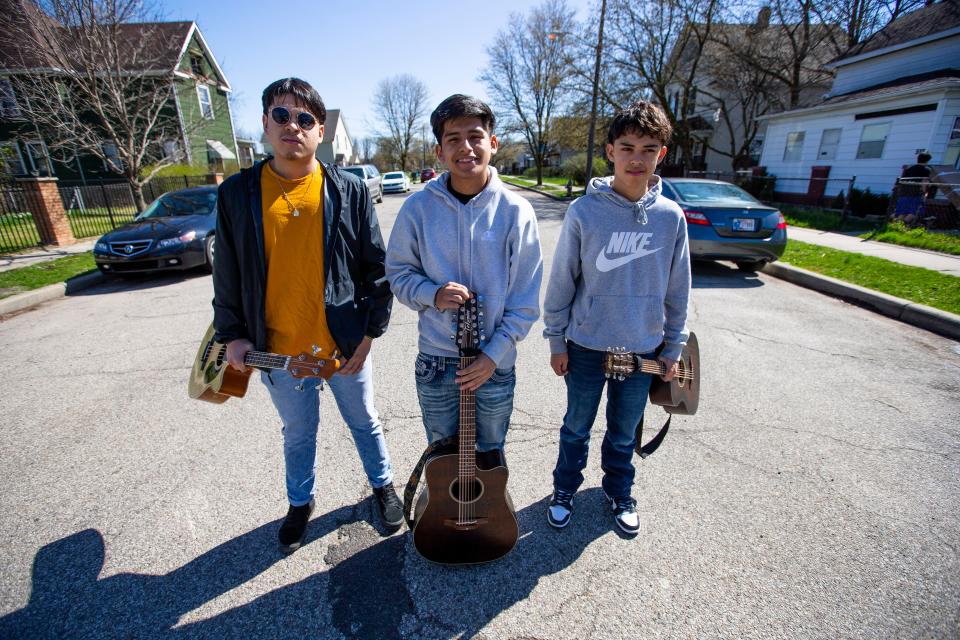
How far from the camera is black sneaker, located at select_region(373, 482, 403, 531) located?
229 centimetres

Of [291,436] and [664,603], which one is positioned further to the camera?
[291,436]

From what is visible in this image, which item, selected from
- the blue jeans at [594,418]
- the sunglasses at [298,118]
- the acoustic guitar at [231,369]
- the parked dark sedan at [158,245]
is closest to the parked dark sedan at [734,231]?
the blue jeans at [594,418]

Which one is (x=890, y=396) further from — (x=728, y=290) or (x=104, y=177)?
(x=104, y=177)

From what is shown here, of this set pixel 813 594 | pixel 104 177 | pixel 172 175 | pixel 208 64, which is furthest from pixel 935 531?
pixel 208 64

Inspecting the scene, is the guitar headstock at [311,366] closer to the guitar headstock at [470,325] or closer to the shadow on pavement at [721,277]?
the guitar headstock at [470,325]

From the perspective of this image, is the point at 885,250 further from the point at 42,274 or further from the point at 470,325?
the point at 42,274

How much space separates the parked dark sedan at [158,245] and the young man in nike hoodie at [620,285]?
729 centimetres

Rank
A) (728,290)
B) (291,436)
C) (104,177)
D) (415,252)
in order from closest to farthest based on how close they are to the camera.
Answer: (415,252)
(291,436)
(728,290)
(104,177)

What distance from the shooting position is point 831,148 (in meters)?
15.6

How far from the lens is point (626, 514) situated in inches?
90.6

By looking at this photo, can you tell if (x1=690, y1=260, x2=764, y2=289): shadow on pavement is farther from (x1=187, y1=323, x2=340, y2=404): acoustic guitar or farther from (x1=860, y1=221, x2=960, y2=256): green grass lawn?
(x1=187, y1=323, x2=340, y2=404): acoustic guitar

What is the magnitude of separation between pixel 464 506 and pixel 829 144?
2014 cm

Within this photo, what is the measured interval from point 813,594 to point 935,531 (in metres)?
0.96

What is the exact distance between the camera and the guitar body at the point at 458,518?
1.96 meters
